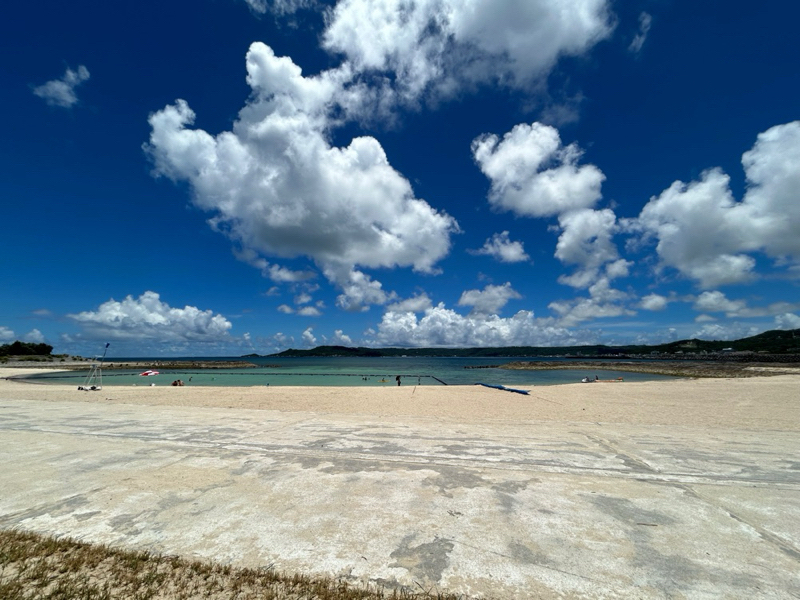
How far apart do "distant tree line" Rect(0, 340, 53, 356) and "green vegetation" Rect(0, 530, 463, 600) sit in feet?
490

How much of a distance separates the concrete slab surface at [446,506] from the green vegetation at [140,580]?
0.23 metres

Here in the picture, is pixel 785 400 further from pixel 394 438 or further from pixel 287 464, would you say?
pixel 287 464

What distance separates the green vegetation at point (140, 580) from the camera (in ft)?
11.3

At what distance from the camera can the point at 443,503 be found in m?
5.63

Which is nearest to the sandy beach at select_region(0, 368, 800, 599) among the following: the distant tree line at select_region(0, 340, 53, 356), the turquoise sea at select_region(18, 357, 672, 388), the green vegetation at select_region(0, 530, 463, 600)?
the green vegetation at select_region(0, 530, 463, 600)

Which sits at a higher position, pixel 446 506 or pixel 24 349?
pixel 24 349

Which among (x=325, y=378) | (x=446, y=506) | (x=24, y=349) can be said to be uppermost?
(x=24, y=349)

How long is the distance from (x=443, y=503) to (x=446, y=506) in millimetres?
116

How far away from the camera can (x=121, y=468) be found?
707cm

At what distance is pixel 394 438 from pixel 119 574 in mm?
6984

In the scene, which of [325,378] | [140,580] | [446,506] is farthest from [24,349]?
[446,506]

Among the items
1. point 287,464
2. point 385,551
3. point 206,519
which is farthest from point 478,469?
point 206,519

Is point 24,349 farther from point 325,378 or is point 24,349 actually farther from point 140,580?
point 140,580

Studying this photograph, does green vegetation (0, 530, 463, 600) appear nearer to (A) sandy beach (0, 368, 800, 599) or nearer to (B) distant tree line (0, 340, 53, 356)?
(A) sandy beach (0, 368, 800, 599)
